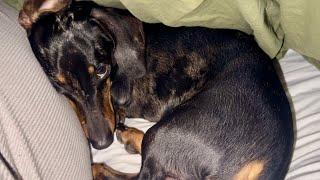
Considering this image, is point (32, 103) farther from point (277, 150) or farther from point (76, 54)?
point (277, 150)

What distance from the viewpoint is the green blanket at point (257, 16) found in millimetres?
1332

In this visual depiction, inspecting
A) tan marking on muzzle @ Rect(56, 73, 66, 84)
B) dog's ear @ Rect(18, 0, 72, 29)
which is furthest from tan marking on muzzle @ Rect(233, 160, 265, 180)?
dog's ear @ Rect(18, 0, 72, 29)

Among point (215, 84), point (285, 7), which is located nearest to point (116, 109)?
point (215, 84)

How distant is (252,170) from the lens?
1350 mm

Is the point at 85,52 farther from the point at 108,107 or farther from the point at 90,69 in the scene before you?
the point at 108,107

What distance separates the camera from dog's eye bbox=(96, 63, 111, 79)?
159 cm

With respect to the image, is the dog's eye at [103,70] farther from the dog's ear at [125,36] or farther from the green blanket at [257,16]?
the green blanket at [257,16]

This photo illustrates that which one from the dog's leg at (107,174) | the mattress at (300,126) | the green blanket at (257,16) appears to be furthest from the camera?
the dog's leg at (107,174)

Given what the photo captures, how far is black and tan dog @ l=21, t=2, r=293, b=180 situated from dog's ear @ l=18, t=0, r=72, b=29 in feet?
0.08

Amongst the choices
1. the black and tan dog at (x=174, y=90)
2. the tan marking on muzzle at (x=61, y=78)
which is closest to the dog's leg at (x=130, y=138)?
the black and tan dog at (x=174, y=90)

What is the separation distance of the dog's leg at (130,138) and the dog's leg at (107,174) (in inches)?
4.2

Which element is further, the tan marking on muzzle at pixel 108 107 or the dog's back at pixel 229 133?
the tan marking on muzzle at pixel 108 107

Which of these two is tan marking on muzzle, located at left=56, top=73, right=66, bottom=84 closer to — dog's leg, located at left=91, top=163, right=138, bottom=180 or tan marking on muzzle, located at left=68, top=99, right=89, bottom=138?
tan marking on muzzle, located at left=68, top=99, right=89, bottom=138

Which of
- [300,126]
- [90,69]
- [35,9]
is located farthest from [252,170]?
[35,9]
